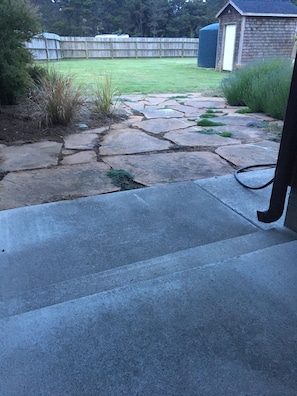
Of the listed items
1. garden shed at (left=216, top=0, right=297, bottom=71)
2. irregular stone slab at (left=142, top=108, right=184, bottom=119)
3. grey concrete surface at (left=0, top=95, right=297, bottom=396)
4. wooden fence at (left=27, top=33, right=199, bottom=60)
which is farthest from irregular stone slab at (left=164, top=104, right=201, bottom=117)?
wooden fence at (left=27, top=33, right=199, bottom=60)

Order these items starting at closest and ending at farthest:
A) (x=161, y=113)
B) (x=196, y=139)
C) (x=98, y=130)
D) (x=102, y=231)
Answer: (x=102, y=231) → (x=196, y=139) → (x=98, y=130) → (x=161, y=113)

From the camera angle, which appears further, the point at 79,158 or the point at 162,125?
the point at 162,125

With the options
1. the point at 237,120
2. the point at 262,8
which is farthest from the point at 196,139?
the point at 262,8

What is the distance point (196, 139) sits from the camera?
10.7ft

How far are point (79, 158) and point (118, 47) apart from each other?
18.9 metres

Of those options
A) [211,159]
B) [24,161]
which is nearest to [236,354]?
[211,159]

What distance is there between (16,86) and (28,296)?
12.3 ft

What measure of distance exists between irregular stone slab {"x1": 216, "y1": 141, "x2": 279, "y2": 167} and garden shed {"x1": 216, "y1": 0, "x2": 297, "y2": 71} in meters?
10.4

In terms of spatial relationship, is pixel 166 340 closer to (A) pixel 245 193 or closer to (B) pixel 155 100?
(A) pixel 245 193

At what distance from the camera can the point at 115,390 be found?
0.79 metres

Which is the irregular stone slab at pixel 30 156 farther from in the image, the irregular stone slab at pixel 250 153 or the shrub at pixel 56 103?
the irregular stone slab at pixel 250 153

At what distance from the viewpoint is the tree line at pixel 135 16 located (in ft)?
94.4

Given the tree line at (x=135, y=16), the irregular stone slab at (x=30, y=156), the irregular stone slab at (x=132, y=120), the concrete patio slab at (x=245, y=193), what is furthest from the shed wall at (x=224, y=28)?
the tree line at (x=135, y=16)

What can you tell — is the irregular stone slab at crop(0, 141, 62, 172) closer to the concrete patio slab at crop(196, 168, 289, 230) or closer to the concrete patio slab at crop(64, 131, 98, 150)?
the concrete patio slab at crop(64, 131, 98, 150)
